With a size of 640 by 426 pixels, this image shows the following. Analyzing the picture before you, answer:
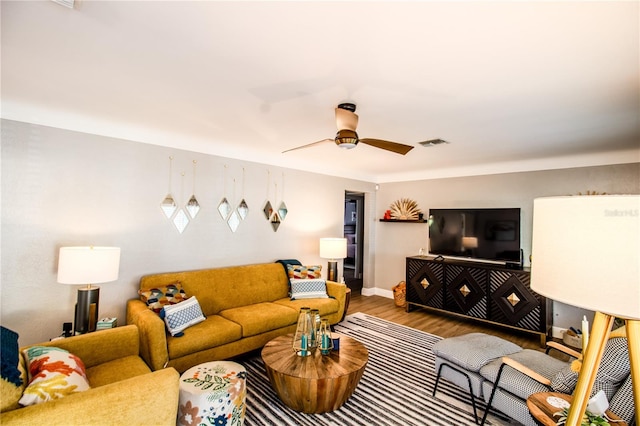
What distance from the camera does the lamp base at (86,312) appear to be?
8.26ft

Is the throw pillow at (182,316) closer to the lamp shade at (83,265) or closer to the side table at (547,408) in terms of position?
the lamp shade at (83,265)

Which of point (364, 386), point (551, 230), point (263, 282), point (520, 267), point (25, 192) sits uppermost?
point (25, 192)

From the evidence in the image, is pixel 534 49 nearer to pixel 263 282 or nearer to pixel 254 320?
pixel 254 320

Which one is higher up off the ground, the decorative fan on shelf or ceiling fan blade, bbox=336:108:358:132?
ceiling fan blade, bbox=336:108:358:132

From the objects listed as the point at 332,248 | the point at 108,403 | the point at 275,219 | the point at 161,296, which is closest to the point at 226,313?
the point at 161,296

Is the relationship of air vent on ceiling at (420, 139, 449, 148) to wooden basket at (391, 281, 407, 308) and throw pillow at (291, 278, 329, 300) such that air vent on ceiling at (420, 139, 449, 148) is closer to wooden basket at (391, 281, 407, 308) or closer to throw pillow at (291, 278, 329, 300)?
throw pillow at (291, 278, 329, 300)

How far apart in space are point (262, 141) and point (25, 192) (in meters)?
2.25

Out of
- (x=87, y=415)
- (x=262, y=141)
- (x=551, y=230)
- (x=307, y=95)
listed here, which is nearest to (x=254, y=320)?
(x=87, y=415)

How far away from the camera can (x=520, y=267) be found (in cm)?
421

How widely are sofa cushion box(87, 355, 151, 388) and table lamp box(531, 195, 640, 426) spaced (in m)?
2.39

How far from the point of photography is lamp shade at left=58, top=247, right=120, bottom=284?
2416 millimetres

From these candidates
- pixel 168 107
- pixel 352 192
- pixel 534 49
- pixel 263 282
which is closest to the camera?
pixel 534 49

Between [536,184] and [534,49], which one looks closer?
[534,49]

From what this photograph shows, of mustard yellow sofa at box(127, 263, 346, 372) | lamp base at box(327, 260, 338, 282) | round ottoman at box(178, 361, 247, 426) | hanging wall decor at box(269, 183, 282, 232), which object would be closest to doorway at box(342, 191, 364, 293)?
lamp base at box(327, 260, 338, 282)
